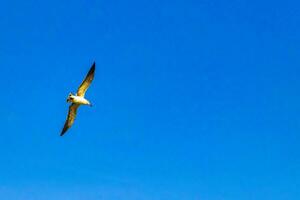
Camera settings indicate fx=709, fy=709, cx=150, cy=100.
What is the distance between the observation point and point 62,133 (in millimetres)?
107812

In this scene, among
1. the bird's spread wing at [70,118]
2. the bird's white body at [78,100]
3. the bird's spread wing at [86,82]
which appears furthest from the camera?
the bird's spread wing at [70,118]

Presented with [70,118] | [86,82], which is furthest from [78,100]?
[70,118]

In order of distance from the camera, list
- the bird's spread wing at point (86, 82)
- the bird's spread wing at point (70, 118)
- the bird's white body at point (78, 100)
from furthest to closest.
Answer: the bird's spread wing at point (70, 118)
the bird's spread wing at point (86, 82)
the bird's white body at point (78, 100)

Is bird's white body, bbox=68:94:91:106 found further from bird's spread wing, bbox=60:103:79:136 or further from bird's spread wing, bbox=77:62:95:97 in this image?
bird's spread wing, bbox=60:103:79:136

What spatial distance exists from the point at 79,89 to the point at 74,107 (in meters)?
5.19

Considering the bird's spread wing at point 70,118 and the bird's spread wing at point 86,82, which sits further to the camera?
the bird's spread wing at point 70,118

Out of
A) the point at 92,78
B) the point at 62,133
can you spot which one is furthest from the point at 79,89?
the point at 62,133

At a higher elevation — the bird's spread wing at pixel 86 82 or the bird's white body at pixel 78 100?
the bird's spread wing at pixel 86 82

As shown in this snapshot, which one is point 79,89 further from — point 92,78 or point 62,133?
point 62,133

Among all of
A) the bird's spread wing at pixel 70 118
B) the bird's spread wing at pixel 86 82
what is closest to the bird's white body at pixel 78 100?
the bird's spread wing at pixel 86 82

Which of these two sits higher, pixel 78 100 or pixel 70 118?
pixel 70 118

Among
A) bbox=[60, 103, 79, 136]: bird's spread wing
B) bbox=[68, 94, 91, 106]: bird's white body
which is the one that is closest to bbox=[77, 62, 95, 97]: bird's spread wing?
bbox=[68, 94, 91, 106]: bird's white body

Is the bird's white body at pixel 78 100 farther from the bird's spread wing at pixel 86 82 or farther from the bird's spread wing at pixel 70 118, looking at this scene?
the bird's spread wing at pixel 70 118

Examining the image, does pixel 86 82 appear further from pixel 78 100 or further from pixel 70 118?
pixel 70 118
